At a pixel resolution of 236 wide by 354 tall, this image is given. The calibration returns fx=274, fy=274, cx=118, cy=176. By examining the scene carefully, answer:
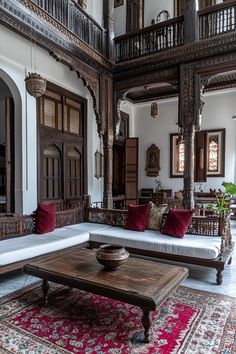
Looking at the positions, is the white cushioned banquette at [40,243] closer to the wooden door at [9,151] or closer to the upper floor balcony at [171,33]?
the wooden door at [9,151]

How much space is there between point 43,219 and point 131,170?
14.1ft

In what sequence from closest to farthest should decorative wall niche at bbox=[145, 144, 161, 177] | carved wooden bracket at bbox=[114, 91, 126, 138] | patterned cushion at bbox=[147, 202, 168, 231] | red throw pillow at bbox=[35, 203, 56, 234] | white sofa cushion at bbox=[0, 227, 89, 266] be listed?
white sofa cushion at bbox=[0, 227, 89, 266]
red throw pillow at bbox=[35, 203, 56, 234]
patterned cushion at bbox=[147, 202, 168, 231]
carved wooden bracket at bbox=[114, 91, 126, 138]
decorative wall niche at bbox=[145, 144, 161, 177]

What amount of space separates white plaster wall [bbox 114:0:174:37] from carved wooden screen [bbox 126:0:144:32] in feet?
0.45

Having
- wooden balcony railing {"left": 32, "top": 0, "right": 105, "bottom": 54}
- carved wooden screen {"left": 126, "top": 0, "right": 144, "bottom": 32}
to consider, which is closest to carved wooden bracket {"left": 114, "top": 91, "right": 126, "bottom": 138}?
wooden balcony railing {"left": 32, "top": 0, "right": 105, "bottom": 54}

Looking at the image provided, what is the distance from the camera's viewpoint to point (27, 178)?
5238 mm

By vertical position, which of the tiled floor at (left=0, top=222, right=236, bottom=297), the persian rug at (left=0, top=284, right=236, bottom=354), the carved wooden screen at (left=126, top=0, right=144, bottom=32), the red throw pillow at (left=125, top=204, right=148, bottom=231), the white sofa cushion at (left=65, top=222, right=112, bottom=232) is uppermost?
the carved wooden screen at (left=126, top=0, right=144, bottom=32)

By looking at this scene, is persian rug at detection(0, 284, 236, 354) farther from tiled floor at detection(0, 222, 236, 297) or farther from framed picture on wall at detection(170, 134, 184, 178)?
framed picture on wall at detection(170, 134, 184, 178)

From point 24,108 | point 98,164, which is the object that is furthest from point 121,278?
point 98,164

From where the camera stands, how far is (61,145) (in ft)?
20.6

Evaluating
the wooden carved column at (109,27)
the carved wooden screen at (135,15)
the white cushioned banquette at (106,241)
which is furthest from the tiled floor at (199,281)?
the carved wooden screen at (135,15)

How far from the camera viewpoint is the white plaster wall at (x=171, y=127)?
8469 millimetres

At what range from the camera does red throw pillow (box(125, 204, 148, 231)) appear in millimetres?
4488

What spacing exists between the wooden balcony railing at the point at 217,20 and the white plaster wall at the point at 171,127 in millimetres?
3796

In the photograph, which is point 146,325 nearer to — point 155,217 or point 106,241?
point 106,241
